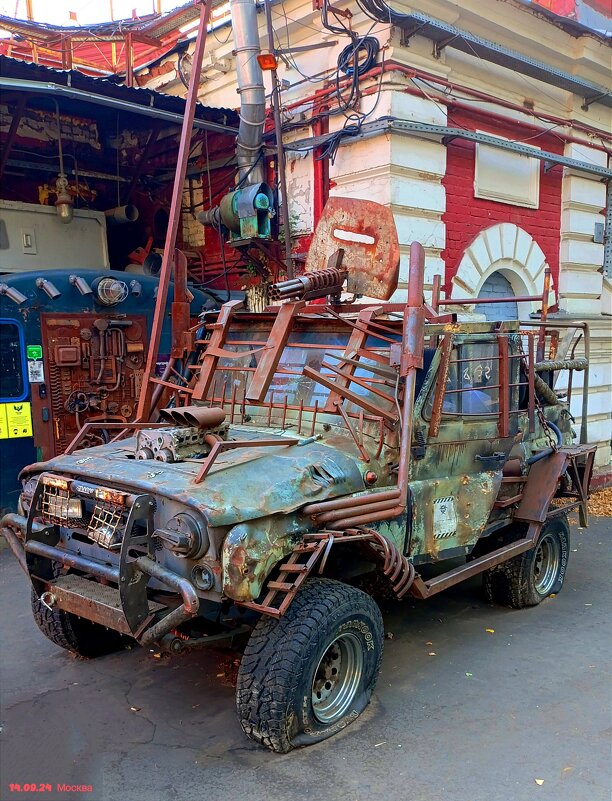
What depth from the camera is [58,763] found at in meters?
3.28

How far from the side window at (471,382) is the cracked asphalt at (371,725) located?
1637mm

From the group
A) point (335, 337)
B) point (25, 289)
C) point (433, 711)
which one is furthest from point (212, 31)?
point (433, 711)

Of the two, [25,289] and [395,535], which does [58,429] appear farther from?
[395,535]

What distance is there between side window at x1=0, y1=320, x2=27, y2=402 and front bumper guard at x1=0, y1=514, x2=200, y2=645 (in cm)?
363

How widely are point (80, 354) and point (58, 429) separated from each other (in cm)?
84

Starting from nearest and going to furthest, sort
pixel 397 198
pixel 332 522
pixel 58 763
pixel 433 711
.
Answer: pixel 58 763 < pixel 332 522 < pixel 433 711 < pixel 397 198

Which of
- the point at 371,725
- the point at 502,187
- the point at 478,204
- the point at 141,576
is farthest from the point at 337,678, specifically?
the point at 502,187

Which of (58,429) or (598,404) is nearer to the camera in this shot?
(58,429)

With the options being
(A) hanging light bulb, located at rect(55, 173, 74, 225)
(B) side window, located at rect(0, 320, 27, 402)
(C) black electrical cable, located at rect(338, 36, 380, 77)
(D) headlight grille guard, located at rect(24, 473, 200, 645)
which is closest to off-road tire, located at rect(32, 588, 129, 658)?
(D) headlight grille guard, located at rect(24, 473, 200, 645)

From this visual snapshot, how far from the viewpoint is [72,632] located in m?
4.28

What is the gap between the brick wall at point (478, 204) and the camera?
805 cm

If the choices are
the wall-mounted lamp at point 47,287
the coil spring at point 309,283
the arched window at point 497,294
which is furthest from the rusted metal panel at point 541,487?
the wall-mounted lamp at point 47,287

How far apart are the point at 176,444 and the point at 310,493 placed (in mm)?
810

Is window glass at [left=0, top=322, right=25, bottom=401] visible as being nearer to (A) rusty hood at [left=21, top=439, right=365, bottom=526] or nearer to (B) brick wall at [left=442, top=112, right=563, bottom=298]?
(A) rusty hood at [left=21, top=439, right=365, bottom=526]
